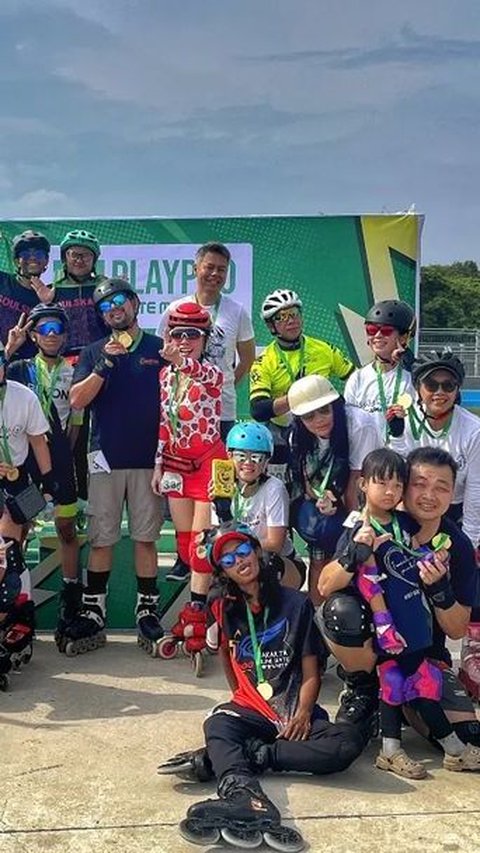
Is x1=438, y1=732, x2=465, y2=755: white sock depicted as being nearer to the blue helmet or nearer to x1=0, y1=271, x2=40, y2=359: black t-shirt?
the blue helmet

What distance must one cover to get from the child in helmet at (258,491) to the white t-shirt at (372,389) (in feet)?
2.18

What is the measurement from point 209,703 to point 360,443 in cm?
→ 157

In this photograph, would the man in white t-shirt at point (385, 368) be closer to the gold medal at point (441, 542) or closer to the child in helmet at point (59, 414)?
the gold medal at point (441, 542)

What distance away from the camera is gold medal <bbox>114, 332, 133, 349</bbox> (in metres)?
5.06

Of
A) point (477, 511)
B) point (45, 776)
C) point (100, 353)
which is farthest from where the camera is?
point (100, 353)

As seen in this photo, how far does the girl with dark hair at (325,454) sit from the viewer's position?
14.7ft

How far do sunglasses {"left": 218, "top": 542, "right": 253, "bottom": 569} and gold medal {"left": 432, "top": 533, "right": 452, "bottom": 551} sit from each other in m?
0.82

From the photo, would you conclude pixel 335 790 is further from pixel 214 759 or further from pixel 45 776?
pixel 45 776

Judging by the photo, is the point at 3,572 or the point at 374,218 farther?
the point at 374,218

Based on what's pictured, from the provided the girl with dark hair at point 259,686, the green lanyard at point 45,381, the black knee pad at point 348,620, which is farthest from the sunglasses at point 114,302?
the black knee pad at point 348,620

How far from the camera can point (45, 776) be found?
356 cm

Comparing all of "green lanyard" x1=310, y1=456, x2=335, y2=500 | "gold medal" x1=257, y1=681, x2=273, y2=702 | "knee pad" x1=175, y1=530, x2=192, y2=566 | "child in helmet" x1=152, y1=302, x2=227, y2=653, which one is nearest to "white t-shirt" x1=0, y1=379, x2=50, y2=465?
"child in helmet" x1=152, y1=302, x2=227, y2=653

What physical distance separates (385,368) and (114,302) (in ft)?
5.36

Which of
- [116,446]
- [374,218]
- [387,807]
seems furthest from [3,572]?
[374,218]
